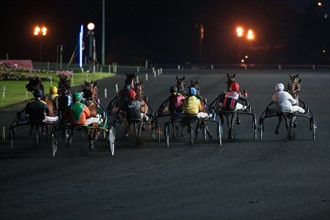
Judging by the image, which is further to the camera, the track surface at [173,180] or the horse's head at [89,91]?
the horse's head at [89,91]

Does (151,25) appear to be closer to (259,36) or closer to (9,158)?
(259,36)

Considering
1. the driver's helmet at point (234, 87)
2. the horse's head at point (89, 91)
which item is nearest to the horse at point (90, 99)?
the horse's head at point (89, 91)

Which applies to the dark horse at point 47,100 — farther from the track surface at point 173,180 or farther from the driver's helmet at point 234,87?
the driver's helmet at point 234,87

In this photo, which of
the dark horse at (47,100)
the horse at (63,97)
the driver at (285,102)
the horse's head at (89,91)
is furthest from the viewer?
the driver at (285,102)

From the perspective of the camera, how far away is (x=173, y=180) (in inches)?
687

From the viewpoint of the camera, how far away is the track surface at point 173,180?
14102 millimetres

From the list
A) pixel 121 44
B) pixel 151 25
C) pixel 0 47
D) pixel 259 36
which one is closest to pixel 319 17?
pixel 259 36

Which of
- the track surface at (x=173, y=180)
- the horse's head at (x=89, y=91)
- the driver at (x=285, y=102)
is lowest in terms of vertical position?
the track surface at (x=173, y=180)

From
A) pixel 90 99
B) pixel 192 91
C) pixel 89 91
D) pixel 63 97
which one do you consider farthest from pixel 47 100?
pixel 192 91

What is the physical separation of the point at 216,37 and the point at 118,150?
87946 mm

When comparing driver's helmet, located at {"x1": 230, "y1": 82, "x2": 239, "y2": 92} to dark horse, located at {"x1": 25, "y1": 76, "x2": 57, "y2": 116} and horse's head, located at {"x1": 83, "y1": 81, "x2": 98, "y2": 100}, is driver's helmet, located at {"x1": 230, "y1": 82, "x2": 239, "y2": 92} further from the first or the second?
dark horse, located at {"x1": 25, "y1": 76, "x2": 57, "y2": 116}

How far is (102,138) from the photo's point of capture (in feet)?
82.1

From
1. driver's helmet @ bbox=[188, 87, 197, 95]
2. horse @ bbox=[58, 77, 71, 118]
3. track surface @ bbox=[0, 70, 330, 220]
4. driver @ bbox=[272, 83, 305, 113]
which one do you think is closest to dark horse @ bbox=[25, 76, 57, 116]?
horse @ bbox=[58, 77, 71, 118]

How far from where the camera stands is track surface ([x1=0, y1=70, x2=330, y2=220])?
14.1 meters
